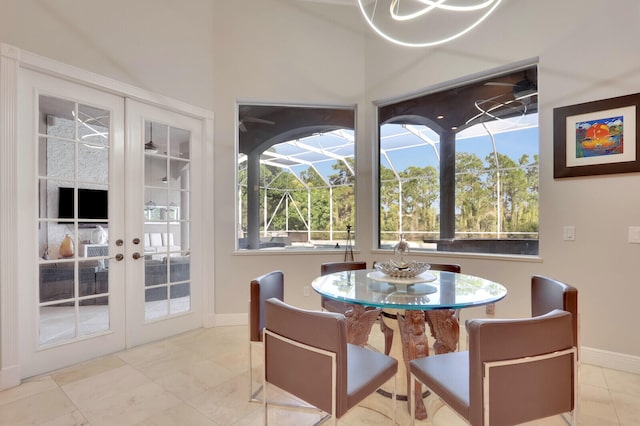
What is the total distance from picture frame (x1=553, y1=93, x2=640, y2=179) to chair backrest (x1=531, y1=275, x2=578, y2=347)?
48.2 inches

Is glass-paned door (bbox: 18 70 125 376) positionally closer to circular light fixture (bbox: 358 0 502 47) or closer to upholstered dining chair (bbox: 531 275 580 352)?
circular light fixture (bbox: 358 0 502 47)

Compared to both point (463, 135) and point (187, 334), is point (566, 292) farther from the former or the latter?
point (187, 334)

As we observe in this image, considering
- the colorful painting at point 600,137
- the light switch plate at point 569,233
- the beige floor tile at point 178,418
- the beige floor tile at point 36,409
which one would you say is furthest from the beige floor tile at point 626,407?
the beige floor tile at point 36,409

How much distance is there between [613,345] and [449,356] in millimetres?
1805

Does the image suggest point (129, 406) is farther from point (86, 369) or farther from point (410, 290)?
point (410, 290)

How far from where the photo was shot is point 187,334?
3.24 metres

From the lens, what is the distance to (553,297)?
70.3 inches

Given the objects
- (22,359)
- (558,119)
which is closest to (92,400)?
(22,359)

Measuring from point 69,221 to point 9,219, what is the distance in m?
0.38

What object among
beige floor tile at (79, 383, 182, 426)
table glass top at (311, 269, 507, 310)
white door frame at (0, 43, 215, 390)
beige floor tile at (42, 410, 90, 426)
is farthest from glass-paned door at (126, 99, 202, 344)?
table glass top at (311, 269, 507, 310)

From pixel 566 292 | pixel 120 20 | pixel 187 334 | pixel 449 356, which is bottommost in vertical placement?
pixel 187 334

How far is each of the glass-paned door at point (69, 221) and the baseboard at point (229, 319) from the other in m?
0.90

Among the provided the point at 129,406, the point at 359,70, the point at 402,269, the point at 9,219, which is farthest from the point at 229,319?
the point at 359,70

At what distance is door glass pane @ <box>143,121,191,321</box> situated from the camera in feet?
10.0
